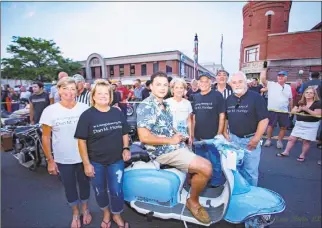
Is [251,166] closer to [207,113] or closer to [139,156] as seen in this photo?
[207,113]

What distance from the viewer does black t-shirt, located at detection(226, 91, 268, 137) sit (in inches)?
93.6

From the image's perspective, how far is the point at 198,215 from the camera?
2004mm

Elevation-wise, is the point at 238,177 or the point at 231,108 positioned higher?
the point at 231,108

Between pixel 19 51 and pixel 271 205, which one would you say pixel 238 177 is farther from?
pixel 19 51

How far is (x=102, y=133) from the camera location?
199cm

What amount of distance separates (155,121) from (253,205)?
1.35 meters

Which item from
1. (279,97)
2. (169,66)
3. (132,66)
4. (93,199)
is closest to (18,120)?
(93,199)

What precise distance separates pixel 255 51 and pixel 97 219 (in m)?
3.31

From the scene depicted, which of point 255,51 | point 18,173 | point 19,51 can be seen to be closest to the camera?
point 255,51

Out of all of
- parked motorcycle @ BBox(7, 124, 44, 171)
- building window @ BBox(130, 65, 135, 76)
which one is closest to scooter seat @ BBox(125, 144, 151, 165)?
parked motorcycle @ BBox(7, 124, 44, 171)

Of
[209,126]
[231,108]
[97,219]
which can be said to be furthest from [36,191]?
[231,108]

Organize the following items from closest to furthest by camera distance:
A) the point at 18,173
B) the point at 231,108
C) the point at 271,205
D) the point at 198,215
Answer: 1. the point at 271,205
2. the point at 198,215
3. the point at 231,108
4. the point at 18,173

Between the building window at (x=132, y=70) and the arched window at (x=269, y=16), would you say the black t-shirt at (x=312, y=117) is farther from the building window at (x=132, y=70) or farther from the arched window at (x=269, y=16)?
the building window at (x=132, y=70)

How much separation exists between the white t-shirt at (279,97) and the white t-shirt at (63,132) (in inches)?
175
